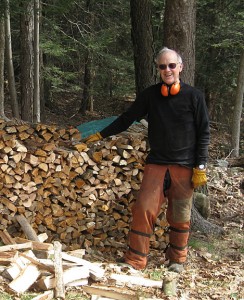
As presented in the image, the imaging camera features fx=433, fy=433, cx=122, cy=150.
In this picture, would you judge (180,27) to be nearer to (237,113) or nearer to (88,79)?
(237,113)

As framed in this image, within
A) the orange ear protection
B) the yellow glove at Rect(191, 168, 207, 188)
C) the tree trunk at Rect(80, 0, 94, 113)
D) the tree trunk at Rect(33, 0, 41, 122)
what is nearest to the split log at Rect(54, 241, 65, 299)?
the yellow glove at Rect(191, 168, 207, 188)

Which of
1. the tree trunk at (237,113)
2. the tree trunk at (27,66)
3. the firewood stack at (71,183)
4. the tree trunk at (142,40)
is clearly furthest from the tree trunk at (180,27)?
the tree trunk at (237,113)

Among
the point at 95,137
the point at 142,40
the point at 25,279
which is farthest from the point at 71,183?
the point at 142,40

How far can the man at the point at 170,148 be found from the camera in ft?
14.9

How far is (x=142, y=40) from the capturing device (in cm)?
782

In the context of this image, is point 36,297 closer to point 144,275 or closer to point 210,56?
point 144,275

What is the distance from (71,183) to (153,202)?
1.15 m

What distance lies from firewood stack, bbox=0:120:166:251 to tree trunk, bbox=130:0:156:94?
2294 millimetres

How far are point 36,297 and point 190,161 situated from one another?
6.89 ft

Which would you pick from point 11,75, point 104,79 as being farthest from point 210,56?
point 11,75

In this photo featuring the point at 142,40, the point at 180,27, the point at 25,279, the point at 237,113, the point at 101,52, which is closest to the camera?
the point at 25,279

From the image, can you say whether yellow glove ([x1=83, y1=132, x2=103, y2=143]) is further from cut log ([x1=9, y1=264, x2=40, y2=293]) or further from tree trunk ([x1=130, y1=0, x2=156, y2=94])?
tree trunk ([x1=130, y1=0, x2=156, y2=94])

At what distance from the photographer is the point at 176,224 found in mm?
4863

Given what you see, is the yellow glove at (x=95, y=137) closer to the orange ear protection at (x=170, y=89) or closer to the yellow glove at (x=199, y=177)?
the orange ear protection at (x=170, y=89)
